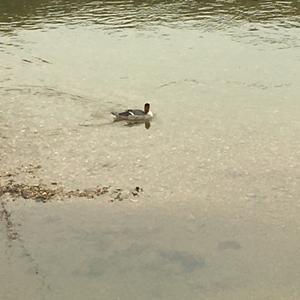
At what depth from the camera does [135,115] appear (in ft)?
33.6

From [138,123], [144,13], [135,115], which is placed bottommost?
[144,13]

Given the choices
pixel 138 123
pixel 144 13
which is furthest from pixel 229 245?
pixel 144 13

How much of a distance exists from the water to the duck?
164mm

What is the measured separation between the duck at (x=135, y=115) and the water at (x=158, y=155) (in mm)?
164

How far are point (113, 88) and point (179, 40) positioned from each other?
3794mm

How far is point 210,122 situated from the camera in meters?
10.3

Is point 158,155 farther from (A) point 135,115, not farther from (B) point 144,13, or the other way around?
(B) point 144,13

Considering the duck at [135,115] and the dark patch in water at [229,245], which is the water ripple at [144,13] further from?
the dark patch in water at [229,245]

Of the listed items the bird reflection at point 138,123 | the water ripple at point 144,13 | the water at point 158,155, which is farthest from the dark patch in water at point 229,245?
the water ripple at point 144,13

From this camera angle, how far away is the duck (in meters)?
10.2

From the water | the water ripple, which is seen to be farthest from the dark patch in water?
the water ripple

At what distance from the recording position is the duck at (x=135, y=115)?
10242 mm

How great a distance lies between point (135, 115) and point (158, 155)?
4.54 ft

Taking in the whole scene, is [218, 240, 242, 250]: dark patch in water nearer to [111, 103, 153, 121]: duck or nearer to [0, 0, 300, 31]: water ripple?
[111, 103, 153, 121]: duck
